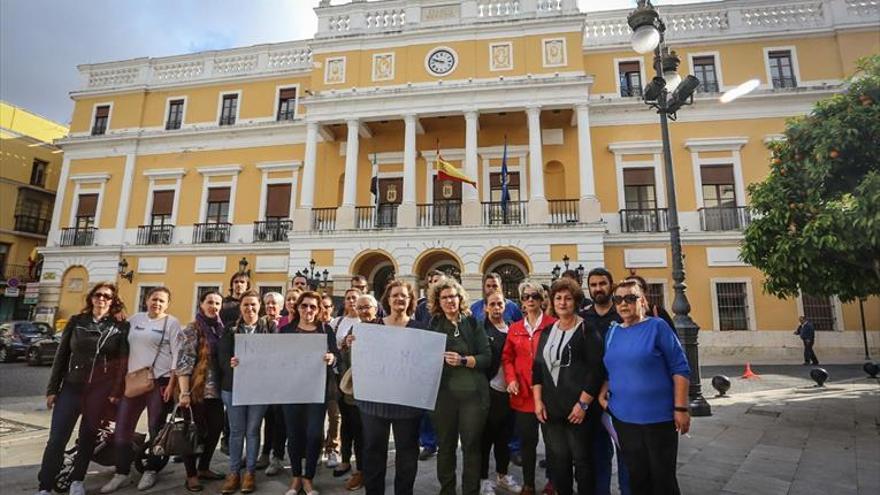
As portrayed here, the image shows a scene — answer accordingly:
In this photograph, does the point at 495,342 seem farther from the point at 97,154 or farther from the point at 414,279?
the point at 97,154

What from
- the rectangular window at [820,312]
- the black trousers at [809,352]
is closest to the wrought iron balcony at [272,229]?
the black trousers at [809,352]

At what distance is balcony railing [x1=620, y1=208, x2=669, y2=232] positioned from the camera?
15.3 m

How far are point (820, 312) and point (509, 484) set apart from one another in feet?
50.8

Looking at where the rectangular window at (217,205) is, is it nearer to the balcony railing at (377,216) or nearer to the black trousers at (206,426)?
the balcony railing at (377,216)

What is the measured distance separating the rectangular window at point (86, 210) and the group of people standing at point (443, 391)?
1977 cm

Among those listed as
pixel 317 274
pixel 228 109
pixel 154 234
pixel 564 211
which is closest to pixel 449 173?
pixel 564 211

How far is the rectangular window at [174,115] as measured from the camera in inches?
781

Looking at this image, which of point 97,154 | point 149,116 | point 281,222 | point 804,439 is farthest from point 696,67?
point 97,154

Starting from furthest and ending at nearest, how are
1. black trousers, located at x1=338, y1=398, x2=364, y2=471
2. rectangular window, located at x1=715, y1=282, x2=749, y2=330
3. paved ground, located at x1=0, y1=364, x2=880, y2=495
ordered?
rectangular window, located at x1=715, y1=282, x2=749, y2=330, black trousers, located at x1=338, y1=398, x2=364, y2=471, paved ground, located at x1=0, y1=364, x2=880, y2=495

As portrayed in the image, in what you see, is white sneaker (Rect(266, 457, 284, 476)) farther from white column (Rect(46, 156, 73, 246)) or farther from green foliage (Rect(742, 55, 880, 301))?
white column (Rect(46, 156, 73, 246))

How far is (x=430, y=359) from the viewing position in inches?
125

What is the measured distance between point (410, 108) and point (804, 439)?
14021 mm

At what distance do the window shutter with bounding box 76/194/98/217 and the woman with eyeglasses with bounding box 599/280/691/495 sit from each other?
23345 mm

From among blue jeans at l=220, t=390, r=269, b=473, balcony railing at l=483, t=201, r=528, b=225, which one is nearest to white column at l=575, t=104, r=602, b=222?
balcony railing at l=483, t=201, r=528, b=225
